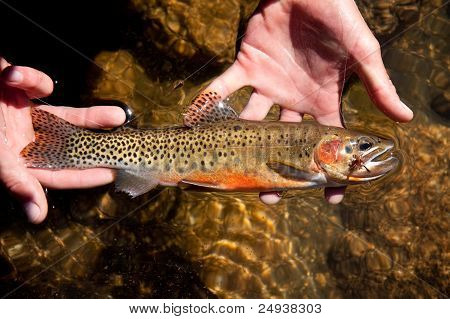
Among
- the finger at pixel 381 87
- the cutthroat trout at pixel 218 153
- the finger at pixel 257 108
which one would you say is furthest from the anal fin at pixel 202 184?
the finger at pixel 381 87

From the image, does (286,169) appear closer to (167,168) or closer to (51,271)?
(167,168)

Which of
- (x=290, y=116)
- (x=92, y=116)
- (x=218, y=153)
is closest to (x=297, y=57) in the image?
(x=290, y=116)

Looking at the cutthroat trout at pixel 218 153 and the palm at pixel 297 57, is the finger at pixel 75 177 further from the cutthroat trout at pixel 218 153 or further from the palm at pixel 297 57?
the palm at pixel 297 57

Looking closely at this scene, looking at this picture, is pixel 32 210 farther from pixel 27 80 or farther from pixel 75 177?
pixel 27 80

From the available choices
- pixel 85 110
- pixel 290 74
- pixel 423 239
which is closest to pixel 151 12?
pixel 85 110
